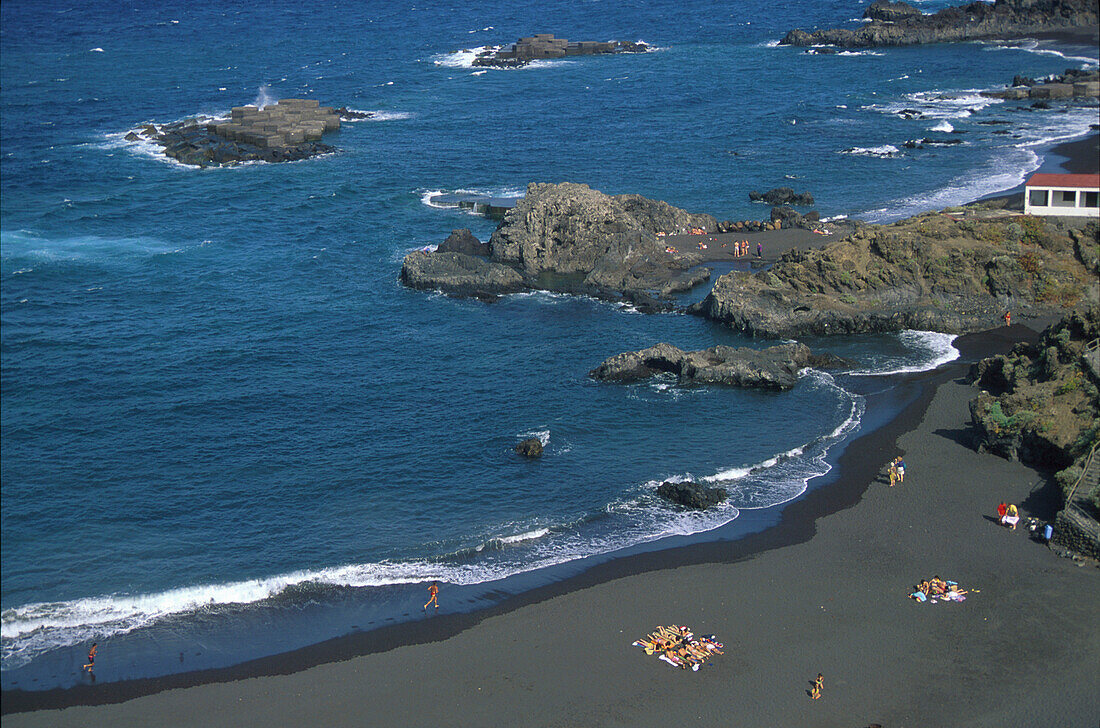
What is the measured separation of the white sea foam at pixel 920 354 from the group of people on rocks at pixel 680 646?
25.7m

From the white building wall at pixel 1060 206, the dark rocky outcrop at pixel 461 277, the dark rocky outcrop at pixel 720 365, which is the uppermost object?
the white building wall at pixel 1060 206

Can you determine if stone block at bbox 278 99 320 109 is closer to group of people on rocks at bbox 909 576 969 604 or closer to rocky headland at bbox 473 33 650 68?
rocky headland at bbox 473 33 650 68

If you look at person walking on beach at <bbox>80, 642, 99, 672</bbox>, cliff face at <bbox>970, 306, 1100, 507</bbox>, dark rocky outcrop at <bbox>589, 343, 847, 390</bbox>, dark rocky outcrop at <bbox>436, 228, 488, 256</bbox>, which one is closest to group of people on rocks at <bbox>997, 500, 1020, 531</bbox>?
cliff face at <bbox>970, 306, 1100, 507</bbox>

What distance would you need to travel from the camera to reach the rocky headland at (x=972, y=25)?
15238cm

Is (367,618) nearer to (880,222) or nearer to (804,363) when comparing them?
(804,363)

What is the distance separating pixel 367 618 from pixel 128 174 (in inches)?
2576

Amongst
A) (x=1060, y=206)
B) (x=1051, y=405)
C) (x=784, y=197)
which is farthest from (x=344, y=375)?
(x=1060, y=206)

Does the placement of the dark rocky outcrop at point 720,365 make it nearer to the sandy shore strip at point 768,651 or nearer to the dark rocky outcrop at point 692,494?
the dark rocky outcrop at point 692,494

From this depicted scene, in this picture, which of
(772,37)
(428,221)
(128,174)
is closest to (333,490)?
(428,221)

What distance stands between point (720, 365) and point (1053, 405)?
16.4 m

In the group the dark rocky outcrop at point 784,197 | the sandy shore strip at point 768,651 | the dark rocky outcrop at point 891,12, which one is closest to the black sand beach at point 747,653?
the sandy shore strip at point 768,651

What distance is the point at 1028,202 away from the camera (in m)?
67.0

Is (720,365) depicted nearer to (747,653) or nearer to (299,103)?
(747,653)

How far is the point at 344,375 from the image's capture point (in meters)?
58.0
